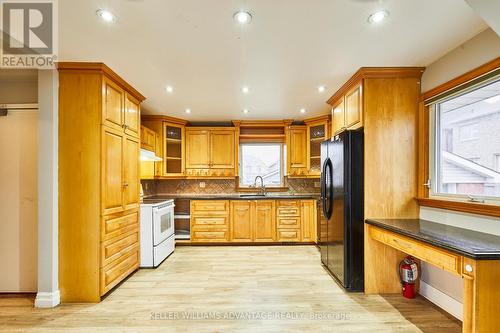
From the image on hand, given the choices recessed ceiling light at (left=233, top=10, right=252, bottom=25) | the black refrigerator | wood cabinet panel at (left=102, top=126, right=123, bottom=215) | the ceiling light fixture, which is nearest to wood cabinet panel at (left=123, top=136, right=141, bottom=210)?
wood cabinet panel at (left=102, top=126, right=123, bottom=215)

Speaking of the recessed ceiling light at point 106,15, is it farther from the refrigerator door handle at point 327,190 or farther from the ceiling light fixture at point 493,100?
the ceiling light fixture at point 493,100

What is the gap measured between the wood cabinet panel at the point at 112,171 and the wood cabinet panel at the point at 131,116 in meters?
0.22

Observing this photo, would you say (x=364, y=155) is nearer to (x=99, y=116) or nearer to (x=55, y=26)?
(x=99, y=116)

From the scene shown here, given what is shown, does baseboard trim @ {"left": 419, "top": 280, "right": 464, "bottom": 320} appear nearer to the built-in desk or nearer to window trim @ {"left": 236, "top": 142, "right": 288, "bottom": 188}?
the built-in desk

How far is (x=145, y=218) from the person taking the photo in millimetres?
3539

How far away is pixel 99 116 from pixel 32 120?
853 millimetres

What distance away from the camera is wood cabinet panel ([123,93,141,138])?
3107mm

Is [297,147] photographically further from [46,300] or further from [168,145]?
[46,300]

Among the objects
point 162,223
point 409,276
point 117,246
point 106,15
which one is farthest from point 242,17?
point 162,223

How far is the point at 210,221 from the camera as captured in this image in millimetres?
4645

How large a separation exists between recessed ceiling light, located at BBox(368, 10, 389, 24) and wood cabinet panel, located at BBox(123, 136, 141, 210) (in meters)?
2.89

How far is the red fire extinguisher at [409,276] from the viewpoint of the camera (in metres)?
2.60

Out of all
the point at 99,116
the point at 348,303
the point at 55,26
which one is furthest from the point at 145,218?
the point at 348,303

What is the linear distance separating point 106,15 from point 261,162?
393cm
